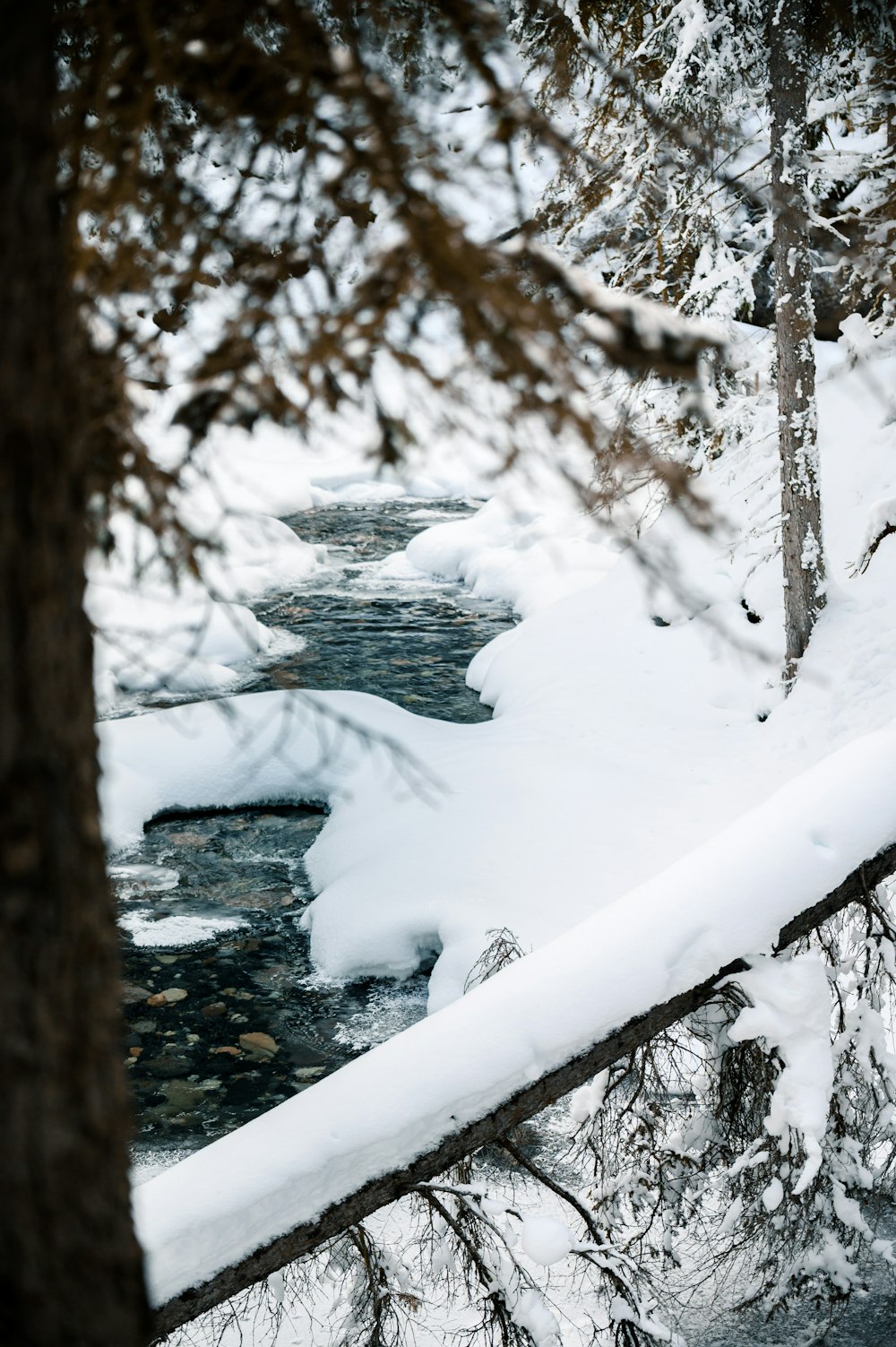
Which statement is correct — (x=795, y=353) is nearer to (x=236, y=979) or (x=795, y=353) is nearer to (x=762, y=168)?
(x=762, y=168)

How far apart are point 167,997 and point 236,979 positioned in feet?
1.64

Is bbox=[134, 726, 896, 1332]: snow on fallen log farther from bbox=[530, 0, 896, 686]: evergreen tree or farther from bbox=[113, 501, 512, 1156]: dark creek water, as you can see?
bbox=[530, 0, 896, 686]: evergreen tree

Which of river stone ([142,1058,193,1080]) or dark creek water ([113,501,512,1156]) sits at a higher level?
dark creek water ([113,501,512,1156])

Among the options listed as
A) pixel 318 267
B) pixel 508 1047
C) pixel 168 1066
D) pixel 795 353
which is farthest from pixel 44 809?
pixel 795 353

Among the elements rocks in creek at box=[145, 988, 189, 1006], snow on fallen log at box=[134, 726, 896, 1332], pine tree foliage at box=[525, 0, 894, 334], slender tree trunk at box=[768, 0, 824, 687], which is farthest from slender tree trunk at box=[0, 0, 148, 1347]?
slender tree trunk at box=[768, 0, 824, 687]

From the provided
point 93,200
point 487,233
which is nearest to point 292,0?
point 93,200

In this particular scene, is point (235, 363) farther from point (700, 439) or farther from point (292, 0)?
point (700, 439)

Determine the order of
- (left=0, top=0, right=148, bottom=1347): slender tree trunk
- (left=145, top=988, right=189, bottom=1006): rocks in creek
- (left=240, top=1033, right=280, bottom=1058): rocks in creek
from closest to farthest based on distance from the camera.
Answer: 1. (left=0, top=0, right=148, bottom=1347): slender tree trunk
2. (left=240, top=1033, right=280, bottom=1058): rocks in creek
3. (left=145, top=988, right=189, bottom=1006): rocks in creek

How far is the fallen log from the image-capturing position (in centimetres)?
312

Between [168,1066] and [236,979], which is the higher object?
[236,979]

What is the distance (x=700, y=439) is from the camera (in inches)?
452

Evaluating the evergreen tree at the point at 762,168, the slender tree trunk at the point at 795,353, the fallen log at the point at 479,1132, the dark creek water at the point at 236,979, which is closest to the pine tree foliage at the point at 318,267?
the fallen log at the point at 479,1132

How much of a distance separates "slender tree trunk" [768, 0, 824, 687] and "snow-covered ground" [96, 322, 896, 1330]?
0.38 metres

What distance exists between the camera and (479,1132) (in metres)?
3.50
